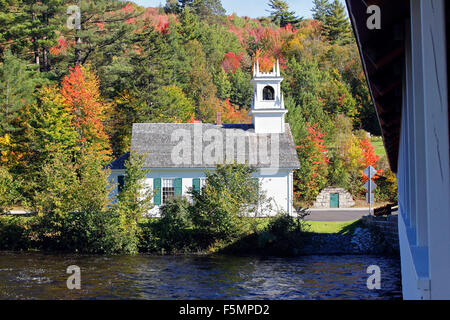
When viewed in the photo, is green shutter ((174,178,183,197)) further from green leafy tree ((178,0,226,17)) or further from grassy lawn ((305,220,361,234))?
green leafy tree ((178,0,226,17))

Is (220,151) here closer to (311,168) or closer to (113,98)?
(311,168)

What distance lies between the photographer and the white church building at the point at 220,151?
3666 centimetres

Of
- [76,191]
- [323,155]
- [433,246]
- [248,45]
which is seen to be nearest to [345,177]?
[323,155]

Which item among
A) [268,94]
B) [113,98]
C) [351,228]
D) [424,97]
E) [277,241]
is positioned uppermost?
[113,98]

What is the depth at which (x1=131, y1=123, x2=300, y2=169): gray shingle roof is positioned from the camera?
37.2 m

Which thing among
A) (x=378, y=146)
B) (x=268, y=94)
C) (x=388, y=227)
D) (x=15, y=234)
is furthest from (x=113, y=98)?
(x=388, y=227)

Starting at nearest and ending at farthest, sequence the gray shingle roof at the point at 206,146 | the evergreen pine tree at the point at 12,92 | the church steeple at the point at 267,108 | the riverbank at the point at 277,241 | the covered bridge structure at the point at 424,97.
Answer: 1. the covered bridge structure at the point at 424,97
2. the riverbank at the point at 277,241
3. the gray shingle roof at the point at 206,146
4. the church steeple at the point at 267,108
5. the evergreen pine tree at the point at 12,92

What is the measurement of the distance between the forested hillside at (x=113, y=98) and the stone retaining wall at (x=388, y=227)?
522 inches

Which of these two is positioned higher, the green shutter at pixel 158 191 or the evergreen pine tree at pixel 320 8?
the evergreen pine tree at pixel 320 8

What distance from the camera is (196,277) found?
2353cm

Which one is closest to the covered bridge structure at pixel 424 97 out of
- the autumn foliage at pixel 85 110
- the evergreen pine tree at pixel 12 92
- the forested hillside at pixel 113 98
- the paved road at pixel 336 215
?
the forested hillside at pixel 113 98

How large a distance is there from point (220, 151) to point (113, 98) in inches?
837

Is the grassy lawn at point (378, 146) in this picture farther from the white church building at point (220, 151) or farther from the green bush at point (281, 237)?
the green bush at point (281, 237)

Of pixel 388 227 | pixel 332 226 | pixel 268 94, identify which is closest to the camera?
pixel 388 227
